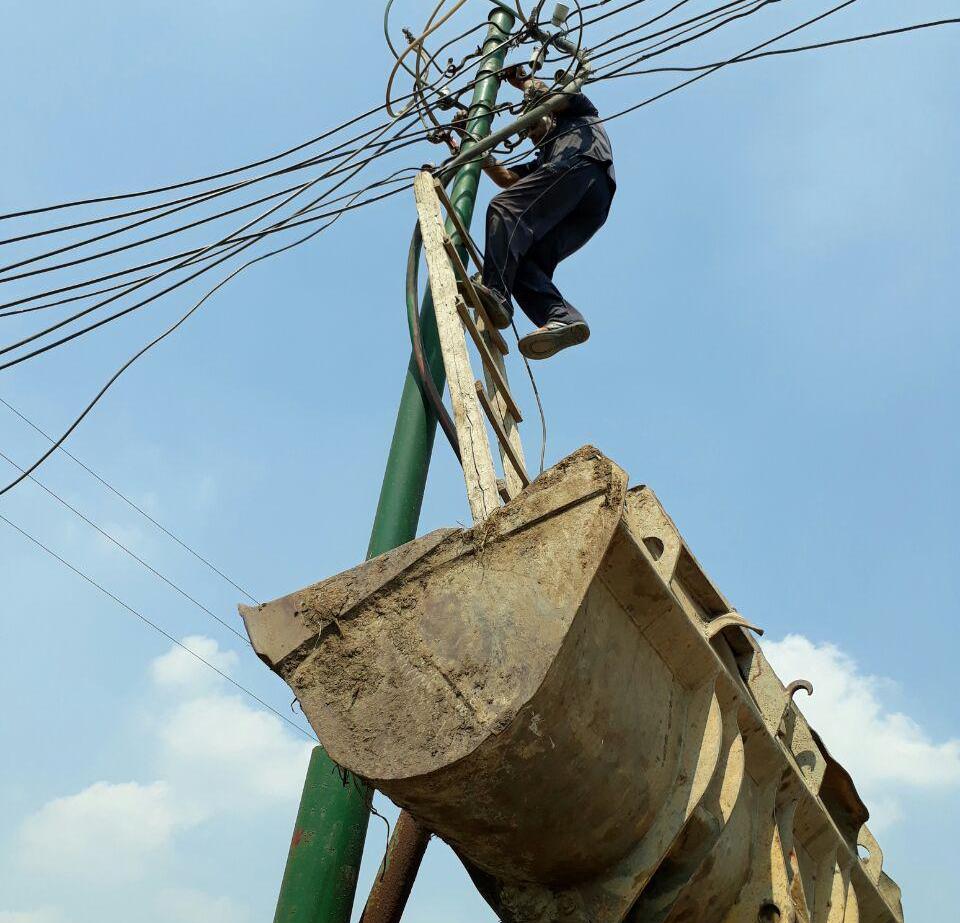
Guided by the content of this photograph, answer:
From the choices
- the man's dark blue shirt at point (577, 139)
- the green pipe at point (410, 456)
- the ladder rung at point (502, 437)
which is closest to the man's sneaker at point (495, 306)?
the green pipe at point (410, 456)

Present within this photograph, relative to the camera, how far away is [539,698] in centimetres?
283

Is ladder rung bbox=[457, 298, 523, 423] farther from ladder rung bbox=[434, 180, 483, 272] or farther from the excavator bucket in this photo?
the excavator bucket

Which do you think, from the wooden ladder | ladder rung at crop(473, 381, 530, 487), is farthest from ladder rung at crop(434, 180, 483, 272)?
ladder rung at crop(473, 381, 530, 487)

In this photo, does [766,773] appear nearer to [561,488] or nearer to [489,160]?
[561,488]

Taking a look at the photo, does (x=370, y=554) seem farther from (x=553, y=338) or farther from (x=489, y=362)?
(x=553, y=338)

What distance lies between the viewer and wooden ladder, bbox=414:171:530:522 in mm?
3779

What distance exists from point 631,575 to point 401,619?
0.72 meters

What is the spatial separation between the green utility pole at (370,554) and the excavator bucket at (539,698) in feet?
2.40

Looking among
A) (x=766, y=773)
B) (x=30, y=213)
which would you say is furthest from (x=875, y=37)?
(x=30, y=213)

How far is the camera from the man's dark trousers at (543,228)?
5516 millimetres

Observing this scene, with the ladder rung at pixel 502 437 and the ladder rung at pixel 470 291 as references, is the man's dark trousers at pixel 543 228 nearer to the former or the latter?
the ladder rung at pixel 470 291

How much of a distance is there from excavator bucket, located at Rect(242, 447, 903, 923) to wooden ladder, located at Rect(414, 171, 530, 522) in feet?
1.68

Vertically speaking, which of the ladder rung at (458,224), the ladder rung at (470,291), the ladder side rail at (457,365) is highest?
the ladder rung at (458,224)

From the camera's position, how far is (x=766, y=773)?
4137mm
